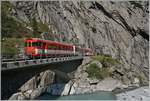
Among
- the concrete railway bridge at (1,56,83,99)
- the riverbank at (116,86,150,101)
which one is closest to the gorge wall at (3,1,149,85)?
the riverbank at (116,86,150,101)

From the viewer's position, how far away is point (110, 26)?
303 ft

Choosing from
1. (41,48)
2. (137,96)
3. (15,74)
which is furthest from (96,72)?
(15,74)

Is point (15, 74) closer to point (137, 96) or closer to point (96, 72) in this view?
point (137, 96)

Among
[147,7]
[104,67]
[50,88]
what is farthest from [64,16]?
[50,88]

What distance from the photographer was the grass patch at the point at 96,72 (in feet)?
201

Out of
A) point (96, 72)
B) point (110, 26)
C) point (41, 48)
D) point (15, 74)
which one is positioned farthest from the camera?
point (110, 26)

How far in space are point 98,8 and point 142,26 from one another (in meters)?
15.8

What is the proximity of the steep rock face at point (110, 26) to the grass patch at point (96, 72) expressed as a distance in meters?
22.7

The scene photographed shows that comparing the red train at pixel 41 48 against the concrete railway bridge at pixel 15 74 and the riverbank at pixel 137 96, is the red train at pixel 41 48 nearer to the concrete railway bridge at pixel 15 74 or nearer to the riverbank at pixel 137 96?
the concrete railway bridge at pixel 15 74

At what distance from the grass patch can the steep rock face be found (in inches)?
894

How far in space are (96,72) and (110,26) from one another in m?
33.5

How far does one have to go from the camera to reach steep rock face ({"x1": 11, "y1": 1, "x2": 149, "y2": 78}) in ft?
290

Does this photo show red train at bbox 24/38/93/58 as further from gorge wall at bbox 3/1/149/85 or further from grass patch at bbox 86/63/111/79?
gorge wall at bbox 3/1/149/85

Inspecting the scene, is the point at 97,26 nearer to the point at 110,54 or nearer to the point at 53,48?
the point at 110,54
